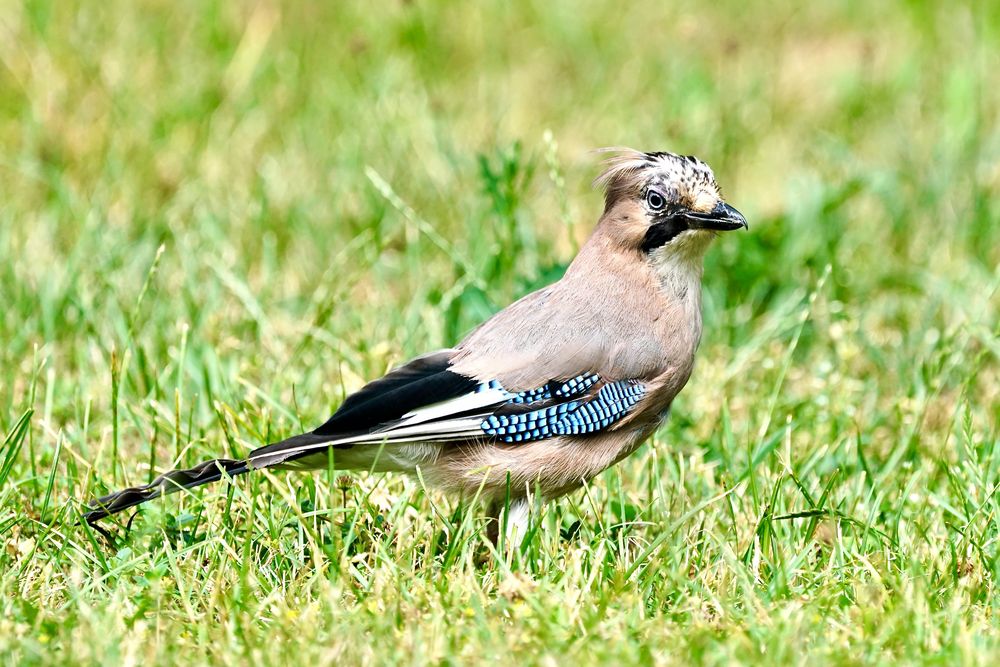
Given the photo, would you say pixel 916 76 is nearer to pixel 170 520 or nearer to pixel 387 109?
pixel 387 109

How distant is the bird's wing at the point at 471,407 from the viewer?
445 centimetres

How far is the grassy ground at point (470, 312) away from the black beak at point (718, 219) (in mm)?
667

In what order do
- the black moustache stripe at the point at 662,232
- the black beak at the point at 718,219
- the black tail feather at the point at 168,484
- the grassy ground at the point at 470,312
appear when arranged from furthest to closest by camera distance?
the black moustache stripe at the point at 662,232
the black beak at the point at 718,219
the black tail feather at the point at 168,484
the grassy ground at the point at 470,312

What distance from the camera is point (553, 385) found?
182 inches

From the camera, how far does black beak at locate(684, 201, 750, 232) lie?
4766mm

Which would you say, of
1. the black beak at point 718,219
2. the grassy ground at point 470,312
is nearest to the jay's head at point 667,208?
the black beak at point 718,219

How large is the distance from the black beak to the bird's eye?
0.09 m

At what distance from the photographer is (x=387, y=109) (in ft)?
25.2

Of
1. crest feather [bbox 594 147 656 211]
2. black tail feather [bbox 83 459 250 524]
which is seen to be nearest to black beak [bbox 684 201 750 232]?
crest feather [bbox 594 147 656 211]

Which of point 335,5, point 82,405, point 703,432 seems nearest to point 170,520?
point 82,405

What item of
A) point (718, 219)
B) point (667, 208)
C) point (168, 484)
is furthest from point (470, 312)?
point (168, 484)

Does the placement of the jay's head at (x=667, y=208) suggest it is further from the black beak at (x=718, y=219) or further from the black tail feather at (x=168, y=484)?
the black tail feather at (x=168, y=484)

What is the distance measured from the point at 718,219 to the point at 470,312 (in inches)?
54.4

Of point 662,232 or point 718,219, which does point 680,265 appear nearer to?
point 662,232
